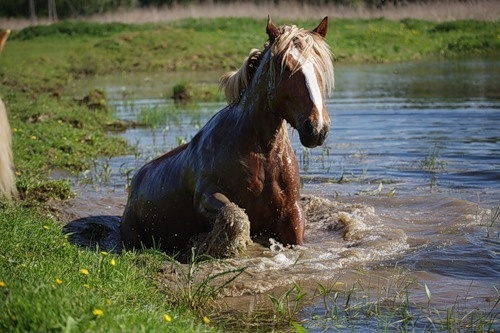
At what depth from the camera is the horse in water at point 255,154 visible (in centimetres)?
609

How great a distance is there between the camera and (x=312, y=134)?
5777mm

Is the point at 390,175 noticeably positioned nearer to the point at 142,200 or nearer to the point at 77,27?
the point at 142,200

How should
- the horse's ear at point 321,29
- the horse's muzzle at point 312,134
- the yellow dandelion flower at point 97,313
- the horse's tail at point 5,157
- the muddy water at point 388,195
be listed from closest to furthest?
→ the yellow dandelion flower at point 97,313, the horse's tail at point 5,157, the horse's muzzle at point 312,134, the muddy water at point 388,195, the horse's ear at point 321,29

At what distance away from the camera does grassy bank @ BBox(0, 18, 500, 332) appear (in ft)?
13.6

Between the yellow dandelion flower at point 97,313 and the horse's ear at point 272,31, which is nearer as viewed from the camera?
the yellow dandelion flower at point 97,313

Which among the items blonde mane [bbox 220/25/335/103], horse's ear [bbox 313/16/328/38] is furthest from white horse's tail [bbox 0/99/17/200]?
horse's ear [bbox 313/16/328/38]

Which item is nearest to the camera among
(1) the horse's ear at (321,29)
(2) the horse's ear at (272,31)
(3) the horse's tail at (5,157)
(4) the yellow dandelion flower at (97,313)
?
(4) the yellow dandelion flower at (97,313)

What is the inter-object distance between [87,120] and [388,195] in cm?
729

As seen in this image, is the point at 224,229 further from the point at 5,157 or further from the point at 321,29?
the point at 5,157

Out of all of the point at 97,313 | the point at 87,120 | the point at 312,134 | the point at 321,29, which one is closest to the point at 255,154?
the point at 312,134

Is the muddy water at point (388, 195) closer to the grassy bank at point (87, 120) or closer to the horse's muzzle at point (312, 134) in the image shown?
the grassy bank at point (87, 120)

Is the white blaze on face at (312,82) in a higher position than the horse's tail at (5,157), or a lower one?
higher

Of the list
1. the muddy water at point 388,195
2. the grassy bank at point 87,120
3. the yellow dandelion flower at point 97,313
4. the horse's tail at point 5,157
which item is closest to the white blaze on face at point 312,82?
the muddy water at point 388,195

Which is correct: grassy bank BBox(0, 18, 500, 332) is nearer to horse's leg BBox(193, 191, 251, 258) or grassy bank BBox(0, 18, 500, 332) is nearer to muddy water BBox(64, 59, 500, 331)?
horse's leg BBox(193, 191, 251, 258)
